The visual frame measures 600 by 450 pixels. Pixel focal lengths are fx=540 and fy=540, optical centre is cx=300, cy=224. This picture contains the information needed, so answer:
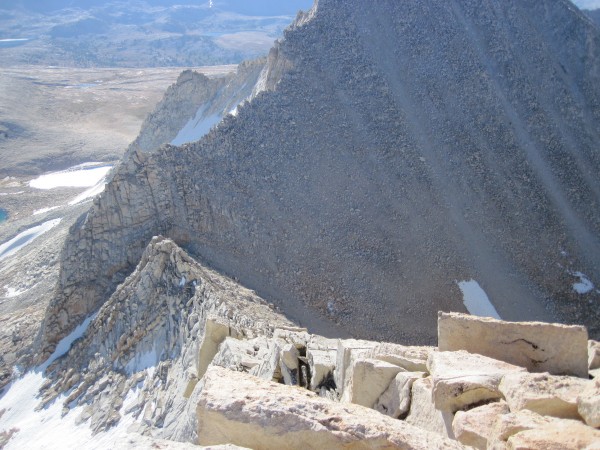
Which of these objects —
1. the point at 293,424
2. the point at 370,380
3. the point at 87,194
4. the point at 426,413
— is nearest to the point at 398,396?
the point at 370,380

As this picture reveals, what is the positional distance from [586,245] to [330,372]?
77.7ft

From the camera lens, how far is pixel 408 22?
34594mm

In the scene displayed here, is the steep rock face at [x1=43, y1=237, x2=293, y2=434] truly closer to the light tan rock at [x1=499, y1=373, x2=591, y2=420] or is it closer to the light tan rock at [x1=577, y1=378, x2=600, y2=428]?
the light tan rock at [x1=499, y1=373, x2=591, y2=420]

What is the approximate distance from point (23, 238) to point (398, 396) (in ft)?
155

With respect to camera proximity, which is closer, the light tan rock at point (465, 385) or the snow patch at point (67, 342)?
the light tan rock at point (465, 385)

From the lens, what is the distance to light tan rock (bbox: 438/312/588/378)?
9656mm

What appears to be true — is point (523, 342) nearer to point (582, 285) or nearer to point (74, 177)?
point (582, 285)

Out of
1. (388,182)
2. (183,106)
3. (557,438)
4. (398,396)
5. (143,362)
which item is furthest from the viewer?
(183,106)

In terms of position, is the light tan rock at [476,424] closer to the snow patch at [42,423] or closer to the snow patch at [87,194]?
the snow patch at [42,423]

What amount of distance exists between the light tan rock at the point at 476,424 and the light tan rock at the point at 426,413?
0.62 m

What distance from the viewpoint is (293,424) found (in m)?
7.01

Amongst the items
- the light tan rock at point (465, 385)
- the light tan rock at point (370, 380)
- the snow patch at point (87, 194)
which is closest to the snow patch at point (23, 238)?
the snow patch at point (87, 194)

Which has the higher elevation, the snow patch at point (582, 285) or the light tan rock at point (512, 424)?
the light tan rock at point (512, 424)

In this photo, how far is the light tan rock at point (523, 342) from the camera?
9656 millimetres
